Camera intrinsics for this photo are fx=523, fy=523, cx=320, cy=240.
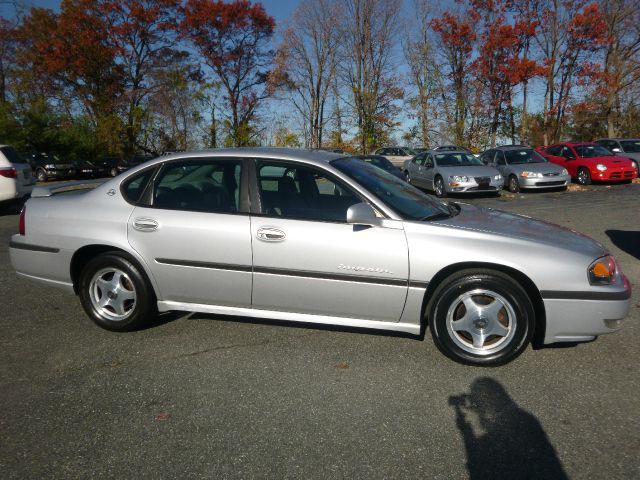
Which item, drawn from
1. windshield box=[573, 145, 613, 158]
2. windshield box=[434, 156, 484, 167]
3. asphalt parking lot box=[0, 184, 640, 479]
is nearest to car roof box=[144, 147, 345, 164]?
asphalt parking lot box=[0, 184, 640, 479]

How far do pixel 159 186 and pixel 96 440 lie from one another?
82.3 inches

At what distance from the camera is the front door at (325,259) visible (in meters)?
3.59

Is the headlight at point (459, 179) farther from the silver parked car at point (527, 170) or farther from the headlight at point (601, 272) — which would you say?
the headlight at point (601, 272)

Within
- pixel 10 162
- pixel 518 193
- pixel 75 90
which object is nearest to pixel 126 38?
pixel 75 90

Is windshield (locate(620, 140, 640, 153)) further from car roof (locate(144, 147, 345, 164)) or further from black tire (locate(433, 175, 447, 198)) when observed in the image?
car roof (locate(144, 147, 345, 164))

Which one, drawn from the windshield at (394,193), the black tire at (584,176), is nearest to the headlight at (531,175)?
the black tire at (584,176)

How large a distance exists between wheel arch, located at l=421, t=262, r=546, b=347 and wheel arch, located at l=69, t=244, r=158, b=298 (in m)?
2.12

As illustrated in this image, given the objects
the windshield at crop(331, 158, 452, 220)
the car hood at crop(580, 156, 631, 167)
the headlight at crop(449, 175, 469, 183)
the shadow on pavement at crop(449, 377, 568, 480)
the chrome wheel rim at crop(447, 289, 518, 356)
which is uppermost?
the car hood at crop(580, 156, 631, 167)

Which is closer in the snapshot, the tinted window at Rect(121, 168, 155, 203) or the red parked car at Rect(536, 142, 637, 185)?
the tinted window at Rect(121, 168, 155, 203)

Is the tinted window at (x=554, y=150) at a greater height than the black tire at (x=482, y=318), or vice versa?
the tinted window at (x=554, y=150)

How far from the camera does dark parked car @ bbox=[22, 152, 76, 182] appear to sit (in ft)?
95.6

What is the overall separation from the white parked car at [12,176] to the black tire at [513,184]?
44.1 ft

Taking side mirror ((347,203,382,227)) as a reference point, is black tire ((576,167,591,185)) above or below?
above

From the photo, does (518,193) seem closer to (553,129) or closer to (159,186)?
(159,186)
